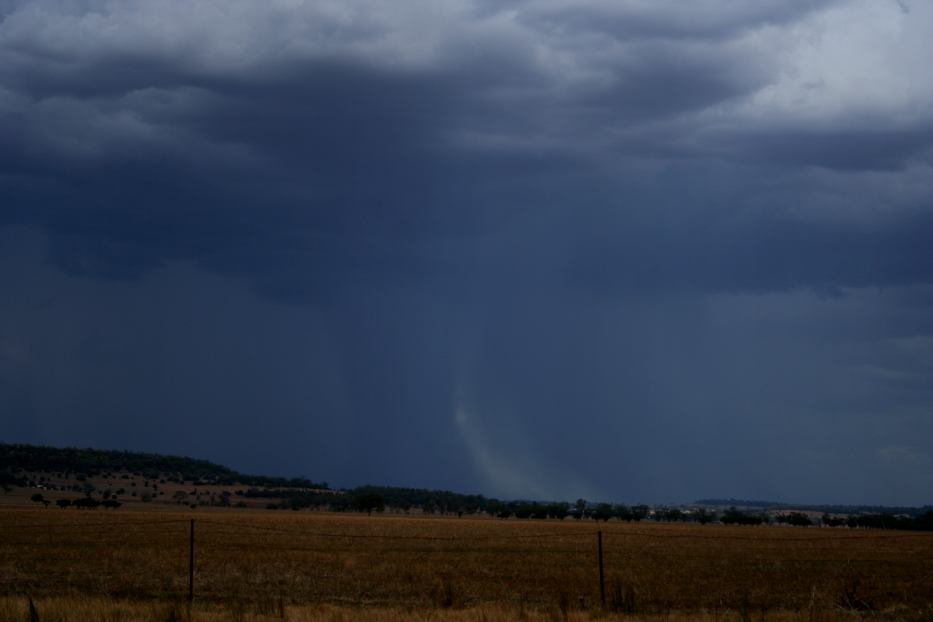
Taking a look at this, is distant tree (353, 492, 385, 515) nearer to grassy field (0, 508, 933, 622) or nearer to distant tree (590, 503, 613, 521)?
distant tree (590, 503, 613, 521)

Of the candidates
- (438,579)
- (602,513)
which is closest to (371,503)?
(602,513)

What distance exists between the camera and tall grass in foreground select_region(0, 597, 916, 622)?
21.7 metres

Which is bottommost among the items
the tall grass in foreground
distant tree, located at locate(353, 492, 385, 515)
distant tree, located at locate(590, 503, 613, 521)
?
distant tree, located at locate(590, 503, 613, 521)

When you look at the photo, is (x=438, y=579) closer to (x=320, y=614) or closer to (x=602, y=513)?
(x=320, y=614)

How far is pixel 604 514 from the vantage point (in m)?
172

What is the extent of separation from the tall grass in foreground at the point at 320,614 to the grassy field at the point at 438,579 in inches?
2.9

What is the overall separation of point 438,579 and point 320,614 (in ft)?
42.9

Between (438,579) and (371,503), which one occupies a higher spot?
(438,579)

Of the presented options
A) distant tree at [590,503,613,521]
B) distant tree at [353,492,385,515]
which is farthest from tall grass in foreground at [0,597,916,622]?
distant tree at [353,492,385,515]

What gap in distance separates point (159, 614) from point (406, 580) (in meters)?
14.3

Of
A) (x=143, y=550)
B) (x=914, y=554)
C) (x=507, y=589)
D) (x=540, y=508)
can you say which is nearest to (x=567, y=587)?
(x=507, y=589)

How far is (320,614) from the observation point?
2278 cm

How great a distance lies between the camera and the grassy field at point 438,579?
79.2 ft

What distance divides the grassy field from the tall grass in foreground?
0.07 m
